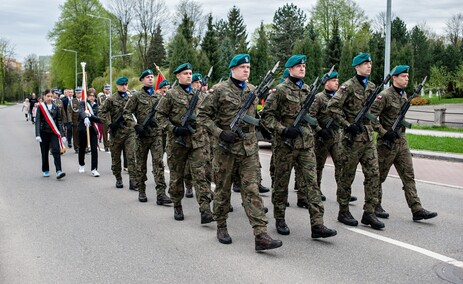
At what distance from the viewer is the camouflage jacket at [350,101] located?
6555 millimetres

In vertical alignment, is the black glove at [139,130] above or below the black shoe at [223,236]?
above

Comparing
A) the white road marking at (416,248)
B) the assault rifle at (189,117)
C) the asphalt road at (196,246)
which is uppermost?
the assault rifle at (189,117)

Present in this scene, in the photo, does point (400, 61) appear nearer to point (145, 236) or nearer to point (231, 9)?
point (231, 9)

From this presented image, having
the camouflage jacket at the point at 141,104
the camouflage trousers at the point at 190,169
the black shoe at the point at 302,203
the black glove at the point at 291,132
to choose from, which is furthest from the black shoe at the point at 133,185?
the black glove at the point at 291,132

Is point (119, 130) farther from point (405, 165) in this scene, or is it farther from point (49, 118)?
point (405, 165)

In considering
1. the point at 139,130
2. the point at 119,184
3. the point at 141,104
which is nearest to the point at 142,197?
the point at 139,130

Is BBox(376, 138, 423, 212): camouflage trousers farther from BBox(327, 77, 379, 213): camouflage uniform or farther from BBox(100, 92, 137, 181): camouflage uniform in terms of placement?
BBox(100, 92, 137, 181): camouflage uniform

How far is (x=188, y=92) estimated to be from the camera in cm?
727

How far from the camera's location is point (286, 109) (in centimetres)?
613

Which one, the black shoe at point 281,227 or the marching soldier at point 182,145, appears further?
the marching soldier at point 182,145

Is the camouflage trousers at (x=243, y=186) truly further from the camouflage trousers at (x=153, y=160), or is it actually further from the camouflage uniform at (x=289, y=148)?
the camouflage trousers at (x=153, y=160)

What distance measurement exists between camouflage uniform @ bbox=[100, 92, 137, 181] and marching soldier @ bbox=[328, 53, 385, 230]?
4188mm

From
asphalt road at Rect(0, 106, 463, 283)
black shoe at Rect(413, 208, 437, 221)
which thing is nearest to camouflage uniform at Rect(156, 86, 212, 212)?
asphalt road at Rect(0, 106, 463, 283)

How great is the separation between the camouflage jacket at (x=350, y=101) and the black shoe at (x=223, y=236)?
81.6 inches
